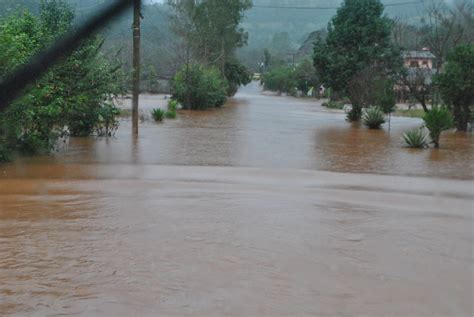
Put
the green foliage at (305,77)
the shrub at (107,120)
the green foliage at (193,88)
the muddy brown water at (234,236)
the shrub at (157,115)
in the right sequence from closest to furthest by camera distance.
A: 1. the muddy brown water at (234,236)
2. the shrub at (107,120)
3. the shrub at (157,115)
4. the green foliage at (193,88)
5. the green foliage at (305,77)

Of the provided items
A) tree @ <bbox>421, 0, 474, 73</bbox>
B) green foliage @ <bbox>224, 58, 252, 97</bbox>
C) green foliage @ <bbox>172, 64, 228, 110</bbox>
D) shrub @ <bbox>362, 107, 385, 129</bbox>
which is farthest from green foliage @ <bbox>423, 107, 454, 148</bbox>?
green foliage @ <bbox>224, 58, 252, 97</bbox>

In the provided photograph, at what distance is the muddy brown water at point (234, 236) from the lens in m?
5.23

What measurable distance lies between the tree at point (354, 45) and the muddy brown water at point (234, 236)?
74.5ft

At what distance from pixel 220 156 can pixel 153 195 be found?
17.8ft

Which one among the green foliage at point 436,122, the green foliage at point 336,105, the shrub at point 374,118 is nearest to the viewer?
the green foliage at point 436,122

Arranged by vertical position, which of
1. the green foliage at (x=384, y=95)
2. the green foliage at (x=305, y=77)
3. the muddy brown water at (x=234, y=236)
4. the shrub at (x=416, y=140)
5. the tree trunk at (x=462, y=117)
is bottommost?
the muddy brown water at (x=234, y=236)

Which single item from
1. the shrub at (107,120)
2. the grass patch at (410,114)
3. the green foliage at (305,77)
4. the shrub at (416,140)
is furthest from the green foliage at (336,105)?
the shrub at (107,120)

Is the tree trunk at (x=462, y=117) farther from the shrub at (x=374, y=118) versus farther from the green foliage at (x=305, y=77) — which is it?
the green foliage at (x=305, y=77)

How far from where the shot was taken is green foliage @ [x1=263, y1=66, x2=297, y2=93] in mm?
75062

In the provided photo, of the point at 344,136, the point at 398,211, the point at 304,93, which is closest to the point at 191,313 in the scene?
the point at 398,211

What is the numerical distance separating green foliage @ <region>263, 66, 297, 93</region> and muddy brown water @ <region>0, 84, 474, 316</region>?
199 feet

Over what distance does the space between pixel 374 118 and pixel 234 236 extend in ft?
61.8

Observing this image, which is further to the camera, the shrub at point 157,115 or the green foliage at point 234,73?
the green foliage at point 234,73

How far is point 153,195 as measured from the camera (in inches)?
396
